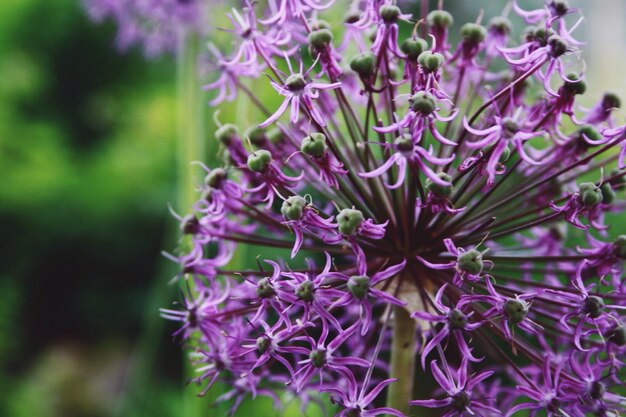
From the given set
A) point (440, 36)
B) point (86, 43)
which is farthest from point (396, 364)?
point (86, 43)

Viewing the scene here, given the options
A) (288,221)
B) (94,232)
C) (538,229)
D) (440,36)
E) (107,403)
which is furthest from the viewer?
(94,232)

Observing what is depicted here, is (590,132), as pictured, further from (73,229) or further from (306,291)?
(73,229)

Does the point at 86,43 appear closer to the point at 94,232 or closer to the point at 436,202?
the point at 94,232

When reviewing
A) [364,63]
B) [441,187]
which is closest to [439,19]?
[364,63]

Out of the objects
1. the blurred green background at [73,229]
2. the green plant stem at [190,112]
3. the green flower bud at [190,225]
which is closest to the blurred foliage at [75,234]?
the blurred green background at [73,229]

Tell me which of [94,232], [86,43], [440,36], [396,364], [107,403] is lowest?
[107,403]

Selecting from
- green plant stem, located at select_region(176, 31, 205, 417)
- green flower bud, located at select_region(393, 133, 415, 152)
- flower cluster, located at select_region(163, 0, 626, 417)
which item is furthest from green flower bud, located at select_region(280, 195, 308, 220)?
green plant stem, located at select_region(176, 31, 205, 417)

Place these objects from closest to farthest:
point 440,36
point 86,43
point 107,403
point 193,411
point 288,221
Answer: point 288,221, point 440,36, point 193,411, point 107,403, point 86,43
